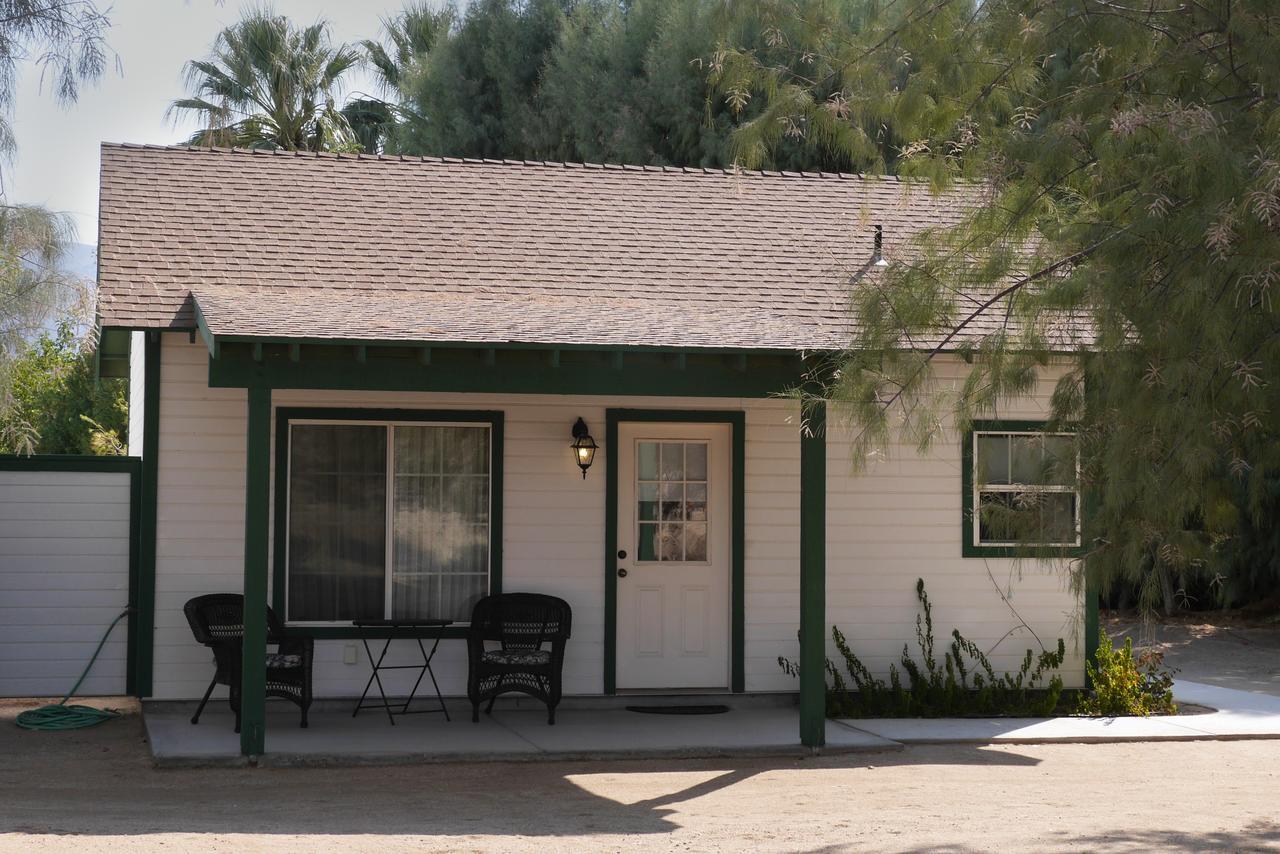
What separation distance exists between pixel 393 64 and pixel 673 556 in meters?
20.0

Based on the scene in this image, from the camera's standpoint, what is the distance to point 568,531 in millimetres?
10625

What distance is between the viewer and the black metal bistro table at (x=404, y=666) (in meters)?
9.94

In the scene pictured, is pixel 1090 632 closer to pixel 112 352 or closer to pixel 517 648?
pixel 517 648

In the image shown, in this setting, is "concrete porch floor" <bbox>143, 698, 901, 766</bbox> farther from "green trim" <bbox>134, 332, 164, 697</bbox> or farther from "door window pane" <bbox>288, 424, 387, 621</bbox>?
"door window pane" <bbox>288, 424, 387, 621</bbox>

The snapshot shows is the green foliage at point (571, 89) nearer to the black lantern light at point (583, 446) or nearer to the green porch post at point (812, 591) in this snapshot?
the black lantern light at point (583, 446)

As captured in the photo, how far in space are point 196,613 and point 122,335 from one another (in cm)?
277

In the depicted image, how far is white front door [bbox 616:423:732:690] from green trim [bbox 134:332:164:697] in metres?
3.33

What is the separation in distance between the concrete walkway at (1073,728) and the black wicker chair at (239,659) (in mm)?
3766

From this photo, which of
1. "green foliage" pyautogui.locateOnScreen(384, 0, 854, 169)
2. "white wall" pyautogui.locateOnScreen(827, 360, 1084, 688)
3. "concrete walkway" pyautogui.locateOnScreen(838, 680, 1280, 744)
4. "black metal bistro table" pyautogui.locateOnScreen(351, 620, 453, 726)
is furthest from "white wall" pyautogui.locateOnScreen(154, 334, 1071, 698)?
"green foliage" pyautogui.locateOnScreen(384, 0, 854, 169)

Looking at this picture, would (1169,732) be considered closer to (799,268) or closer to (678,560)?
(678,560)

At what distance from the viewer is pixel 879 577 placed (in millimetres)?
10961

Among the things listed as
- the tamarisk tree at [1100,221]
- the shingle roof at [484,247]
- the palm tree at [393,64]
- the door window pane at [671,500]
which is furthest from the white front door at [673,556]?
the palm tree at [393,64]

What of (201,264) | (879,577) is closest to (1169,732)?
(879,577)

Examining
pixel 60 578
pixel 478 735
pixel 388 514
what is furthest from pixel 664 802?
pixel 60 578
